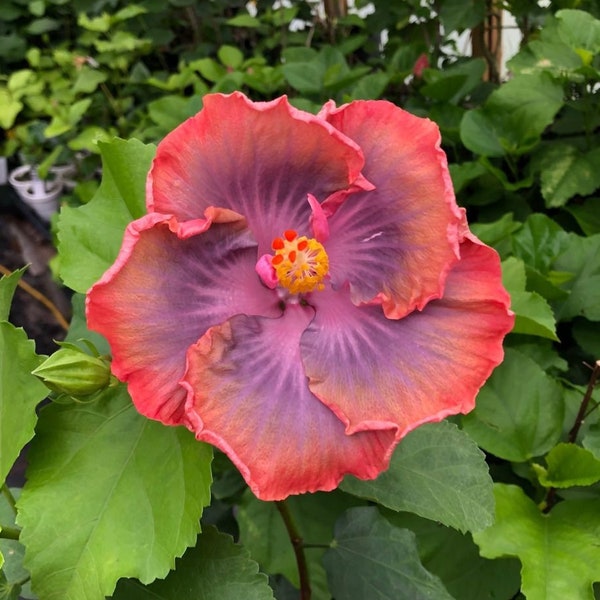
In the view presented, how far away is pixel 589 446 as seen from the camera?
87 centimetres

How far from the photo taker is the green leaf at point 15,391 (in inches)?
25.5

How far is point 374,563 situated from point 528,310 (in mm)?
409

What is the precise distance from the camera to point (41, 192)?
2953 mm

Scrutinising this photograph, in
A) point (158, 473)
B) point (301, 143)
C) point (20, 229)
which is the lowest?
point (20, 229)

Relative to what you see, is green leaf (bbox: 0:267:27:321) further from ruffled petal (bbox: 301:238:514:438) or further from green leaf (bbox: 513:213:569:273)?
green leaf (bbox: 513:213:569:273)

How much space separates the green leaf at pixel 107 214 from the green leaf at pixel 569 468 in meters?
0.59

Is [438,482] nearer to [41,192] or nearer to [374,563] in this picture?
[374,563]

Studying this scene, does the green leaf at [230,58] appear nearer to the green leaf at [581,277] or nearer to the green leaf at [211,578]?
the green leaf at [581,277]

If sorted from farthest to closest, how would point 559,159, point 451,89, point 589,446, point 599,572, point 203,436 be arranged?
point 451,89 < point 559,159 < point 589,446 < point 599,572 < point 203,436

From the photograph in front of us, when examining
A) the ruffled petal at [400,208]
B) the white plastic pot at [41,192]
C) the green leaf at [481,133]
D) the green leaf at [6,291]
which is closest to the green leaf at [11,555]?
the green leaf at [6,291]

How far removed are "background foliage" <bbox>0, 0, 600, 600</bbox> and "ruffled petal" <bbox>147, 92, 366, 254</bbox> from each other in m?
0.17

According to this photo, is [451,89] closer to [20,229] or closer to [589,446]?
[589,446]

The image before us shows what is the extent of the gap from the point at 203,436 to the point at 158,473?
135 millimetres

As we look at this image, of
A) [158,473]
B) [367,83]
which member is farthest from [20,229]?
[158,473]
